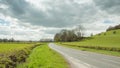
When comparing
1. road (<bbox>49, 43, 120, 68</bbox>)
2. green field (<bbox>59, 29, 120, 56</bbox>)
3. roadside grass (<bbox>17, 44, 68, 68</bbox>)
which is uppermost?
green field (<bbox>59, 29, 120, 56</bbox>)

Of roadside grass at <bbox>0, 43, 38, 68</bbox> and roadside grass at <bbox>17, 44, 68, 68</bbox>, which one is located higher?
roadside grass at <bbox>0, 43, 38, 68</bbox>

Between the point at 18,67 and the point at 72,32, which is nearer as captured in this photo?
the point at 18,67

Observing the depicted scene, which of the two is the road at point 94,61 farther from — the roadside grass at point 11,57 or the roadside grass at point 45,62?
the roadside grass at point 11,57

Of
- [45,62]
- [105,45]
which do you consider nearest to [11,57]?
[45,62]

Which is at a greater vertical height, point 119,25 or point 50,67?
point 119,25

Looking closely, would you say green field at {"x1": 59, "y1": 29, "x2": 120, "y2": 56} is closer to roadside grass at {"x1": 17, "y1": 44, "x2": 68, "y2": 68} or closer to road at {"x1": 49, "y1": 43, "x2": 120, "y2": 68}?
road at {"x1": 49, "y1": 43, "x2": 120, "y2": 68}

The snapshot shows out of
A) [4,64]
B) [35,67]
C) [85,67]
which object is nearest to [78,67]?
[85,67]

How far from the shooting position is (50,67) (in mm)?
21844

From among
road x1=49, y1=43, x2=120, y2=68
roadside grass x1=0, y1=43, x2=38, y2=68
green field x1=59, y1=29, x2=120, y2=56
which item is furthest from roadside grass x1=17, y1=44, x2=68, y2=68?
green field x1=59, y1=29, x2=120, y2=56

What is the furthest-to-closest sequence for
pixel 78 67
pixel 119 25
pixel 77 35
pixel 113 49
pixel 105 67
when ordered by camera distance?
pixel 77 35 < pixel 119 25 < pixel 113 49 < pixel 78 67 < pixel 105 67

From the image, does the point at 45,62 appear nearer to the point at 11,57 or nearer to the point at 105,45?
the point at 11,57

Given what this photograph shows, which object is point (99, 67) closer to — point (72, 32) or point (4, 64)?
point (4, 64)

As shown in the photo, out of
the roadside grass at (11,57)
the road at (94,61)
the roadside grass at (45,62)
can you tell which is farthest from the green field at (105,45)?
the roadside grass at (11,57)

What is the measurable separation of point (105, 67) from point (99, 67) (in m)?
0.54
